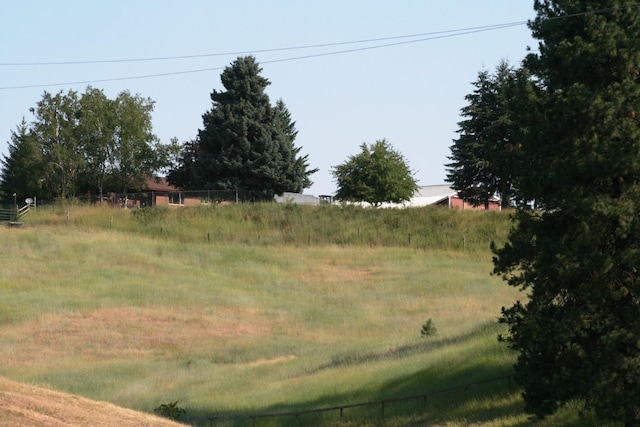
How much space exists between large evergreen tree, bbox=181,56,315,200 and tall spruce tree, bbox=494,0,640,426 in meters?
68.1

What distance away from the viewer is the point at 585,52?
21.1 meters

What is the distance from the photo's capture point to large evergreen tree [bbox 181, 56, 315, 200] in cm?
8994

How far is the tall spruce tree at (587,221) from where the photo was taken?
789 inches

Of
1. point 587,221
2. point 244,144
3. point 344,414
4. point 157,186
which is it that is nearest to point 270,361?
point 344,414

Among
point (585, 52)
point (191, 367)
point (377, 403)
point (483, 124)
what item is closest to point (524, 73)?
point (585, 52)

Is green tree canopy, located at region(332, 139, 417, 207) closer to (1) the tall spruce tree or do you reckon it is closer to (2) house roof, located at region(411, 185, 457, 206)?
(2) house roof, located at region(411, 185, 457, 206)

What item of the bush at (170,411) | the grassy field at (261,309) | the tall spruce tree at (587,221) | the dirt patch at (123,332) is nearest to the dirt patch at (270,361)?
the grassy field at (261,309)

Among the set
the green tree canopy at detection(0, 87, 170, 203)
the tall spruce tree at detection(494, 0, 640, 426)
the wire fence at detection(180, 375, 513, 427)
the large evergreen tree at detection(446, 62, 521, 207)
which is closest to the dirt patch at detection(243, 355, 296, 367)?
the wire fence at detection(180, 375, 513, 427)

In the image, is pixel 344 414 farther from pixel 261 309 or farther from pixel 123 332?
pixel 261 309

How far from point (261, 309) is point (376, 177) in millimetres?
44049

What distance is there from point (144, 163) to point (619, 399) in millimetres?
83572

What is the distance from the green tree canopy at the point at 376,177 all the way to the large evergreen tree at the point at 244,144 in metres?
6.05

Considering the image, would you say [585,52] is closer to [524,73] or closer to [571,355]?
[524,73]

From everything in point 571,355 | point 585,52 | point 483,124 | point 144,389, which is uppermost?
point 483,124
